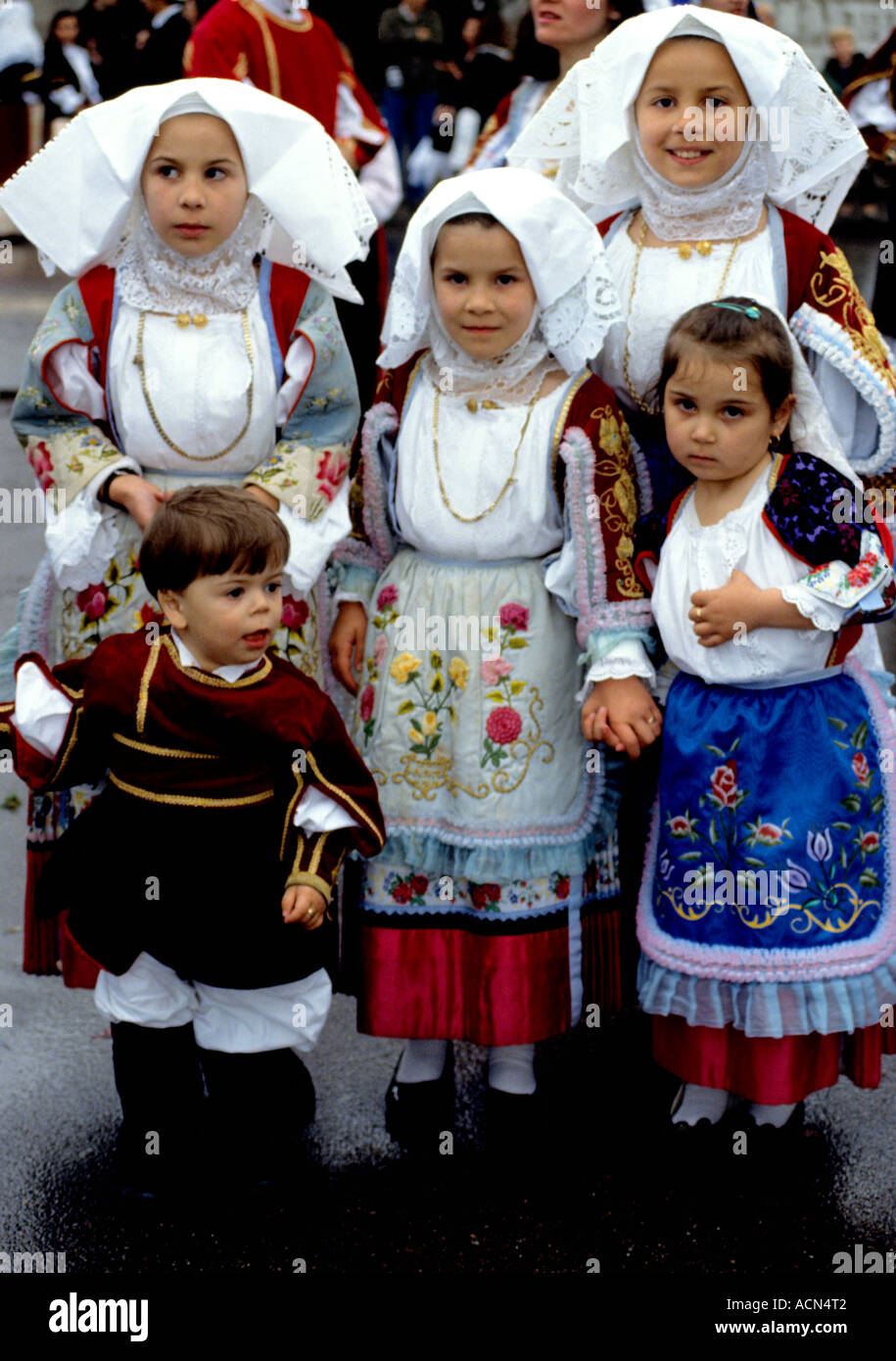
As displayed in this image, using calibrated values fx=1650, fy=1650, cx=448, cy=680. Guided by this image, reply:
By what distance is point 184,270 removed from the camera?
9.73 ft

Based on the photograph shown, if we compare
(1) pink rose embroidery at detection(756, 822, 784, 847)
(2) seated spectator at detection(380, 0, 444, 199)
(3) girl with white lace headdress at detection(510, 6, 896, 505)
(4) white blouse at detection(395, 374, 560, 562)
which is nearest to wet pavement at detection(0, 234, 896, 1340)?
(1) pink rose embroidery at detection(756, 822, 784, 847)

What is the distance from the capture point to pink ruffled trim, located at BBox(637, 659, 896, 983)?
9.11 feet

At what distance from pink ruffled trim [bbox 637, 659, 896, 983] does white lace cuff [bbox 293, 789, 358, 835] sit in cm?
59

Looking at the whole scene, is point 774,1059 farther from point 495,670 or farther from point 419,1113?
point 495,670

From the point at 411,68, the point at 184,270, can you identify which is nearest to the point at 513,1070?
the point at 184,270

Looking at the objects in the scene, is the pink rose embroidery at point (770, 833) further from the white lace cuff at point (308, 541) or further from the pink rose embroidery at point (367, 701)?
the white lace cuff at point (308, 541)

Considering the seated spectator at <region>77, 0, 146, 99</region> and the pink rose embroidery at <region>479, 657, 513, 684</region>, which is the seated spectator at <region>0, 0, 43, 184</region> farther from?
the pink rose embroidery at <region>479, 657, 513, 684</region>

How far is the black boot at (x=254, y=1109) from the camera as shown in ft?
9.47

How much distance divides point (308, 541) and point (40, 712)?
580 millimetres

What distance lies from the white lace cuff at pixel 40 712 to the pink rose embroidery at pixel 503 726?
0.72 meters

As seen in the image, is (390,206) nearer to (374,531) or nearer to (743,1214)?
(374,531)

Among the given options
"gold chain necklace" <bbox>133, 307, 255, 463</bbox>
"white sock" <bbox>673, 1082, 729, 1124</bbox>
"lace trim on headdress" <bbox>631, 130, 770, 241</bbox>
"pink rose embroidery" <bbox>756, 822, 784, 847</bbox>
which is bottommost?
"white sock" <bbox>673, 1082, 729, 1124</bbox>

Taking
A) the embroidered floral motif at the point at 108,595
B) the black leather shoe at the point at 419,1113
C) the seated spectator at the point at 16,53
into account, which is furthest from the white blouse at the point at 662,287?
the seated spectator at the point at 16,53
